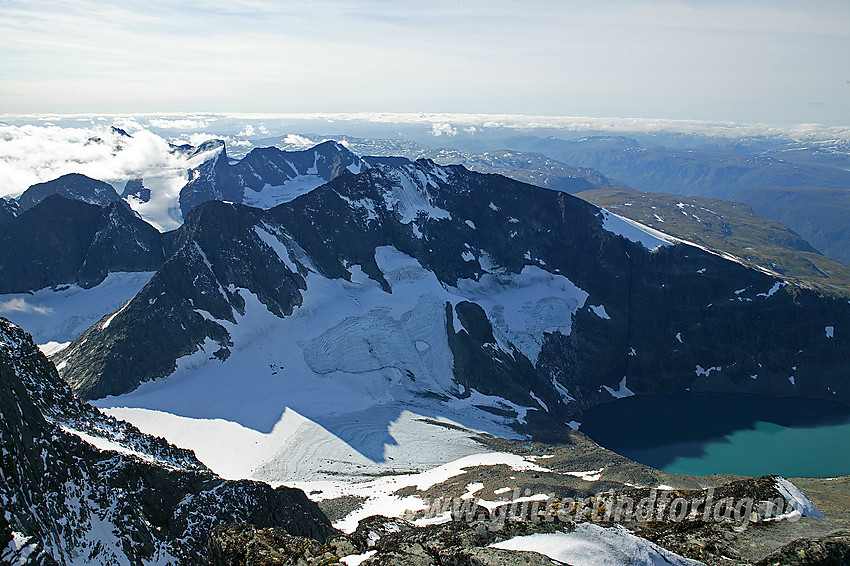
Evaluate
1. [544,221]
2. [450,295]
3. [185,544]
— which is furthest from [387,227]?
[185,544]

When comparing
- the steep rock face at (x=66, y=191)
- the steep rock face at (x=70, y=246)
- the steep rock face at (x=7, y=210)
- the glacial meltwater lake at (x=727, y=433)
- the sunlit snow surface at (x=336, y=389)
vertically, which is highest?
the steep rock face at (x=66, y=191)

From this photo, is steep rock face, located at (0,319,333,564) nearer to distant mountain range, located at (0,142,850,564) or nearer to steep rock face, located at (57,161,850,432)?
distant mountain range, located at (0,142,850,564)

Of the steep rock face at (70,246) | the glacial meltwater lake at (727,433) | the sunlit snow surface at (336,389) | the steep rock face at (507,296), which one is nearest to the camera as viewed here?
the sunlit snow surface at (336,389)

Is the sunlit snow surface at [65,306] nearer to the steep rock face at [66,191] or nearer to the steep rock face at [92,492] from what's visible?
the steep rock face at [66,191]

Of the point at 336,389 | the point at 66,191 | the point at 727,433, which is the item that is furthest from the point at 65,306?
the point at 727,433

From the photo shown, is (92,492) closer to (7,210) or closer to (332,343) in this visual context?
(332,343)

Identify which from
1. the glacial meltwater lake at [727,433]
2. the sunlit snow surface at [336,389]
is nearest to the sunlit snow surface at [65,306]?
the sunlit snow surface at [336,389]

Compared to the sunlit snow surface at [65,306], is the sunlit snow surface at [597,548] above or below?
above

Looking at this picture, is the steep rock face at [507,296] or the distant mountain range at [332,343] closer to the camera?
the distant mountain range at [332,343]
